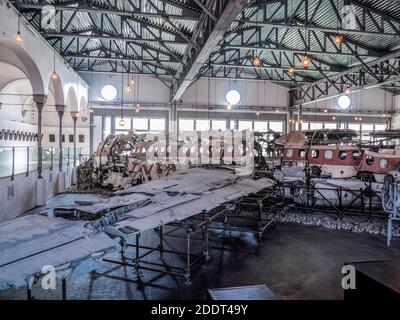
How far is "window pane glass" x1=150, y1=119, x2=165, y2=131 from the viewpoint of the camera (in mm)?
26344

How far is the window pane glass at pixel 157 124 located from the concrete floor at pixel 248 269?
61.1ft

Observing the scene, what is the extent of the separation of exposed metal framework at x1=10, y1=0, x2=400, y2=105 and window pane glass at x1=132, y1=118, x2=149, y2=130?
427 cm

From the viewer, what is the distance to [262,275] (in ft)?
18.8

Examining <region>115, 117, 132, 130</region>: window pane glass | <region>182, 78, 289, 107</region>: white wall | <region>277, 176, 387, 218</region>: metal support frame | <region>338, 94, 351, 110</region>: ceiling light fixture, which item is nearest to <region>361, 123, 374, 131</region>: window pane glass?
<region>338, 94, 351, 110</region>: ceiling light fixture

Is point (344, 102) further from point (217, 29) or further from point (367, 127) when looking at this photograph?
point (217, 29)

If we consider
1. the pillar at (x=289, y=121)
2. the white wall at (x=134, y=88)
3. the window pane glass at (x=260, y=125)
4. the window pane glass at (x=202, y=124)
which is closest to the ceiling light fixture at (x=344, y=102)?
the pillar at (x=289, y=121)

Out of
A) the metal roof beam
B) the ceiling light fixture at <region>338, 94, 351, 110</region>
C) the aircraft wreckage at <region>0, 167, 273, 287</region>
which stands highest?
the ceiling light fixture at <region>338, 94, 351, 110</region>

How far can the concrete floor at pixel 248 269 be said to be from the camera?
5.02m

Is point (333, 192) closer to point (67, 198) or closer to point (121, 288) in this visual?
point (121, 288)

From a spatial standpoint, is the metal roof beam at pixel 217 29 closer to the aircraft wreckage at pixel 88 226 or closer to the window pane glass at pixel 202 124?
the aircraft wreckage at pixel 88 226

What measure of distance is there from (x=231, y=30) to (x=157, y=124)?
13930mm

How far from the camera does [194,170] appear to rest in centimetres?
902

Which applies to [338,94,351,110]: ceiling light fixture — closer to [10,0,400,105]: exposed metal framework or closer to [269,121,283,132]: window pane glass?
[10,0,400,105]: exposed metal framework

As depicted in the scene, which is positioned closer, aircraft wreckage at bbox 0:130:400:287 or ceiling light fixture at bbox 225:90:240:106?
aircraft wreckage at bbox 0:130:400:287
